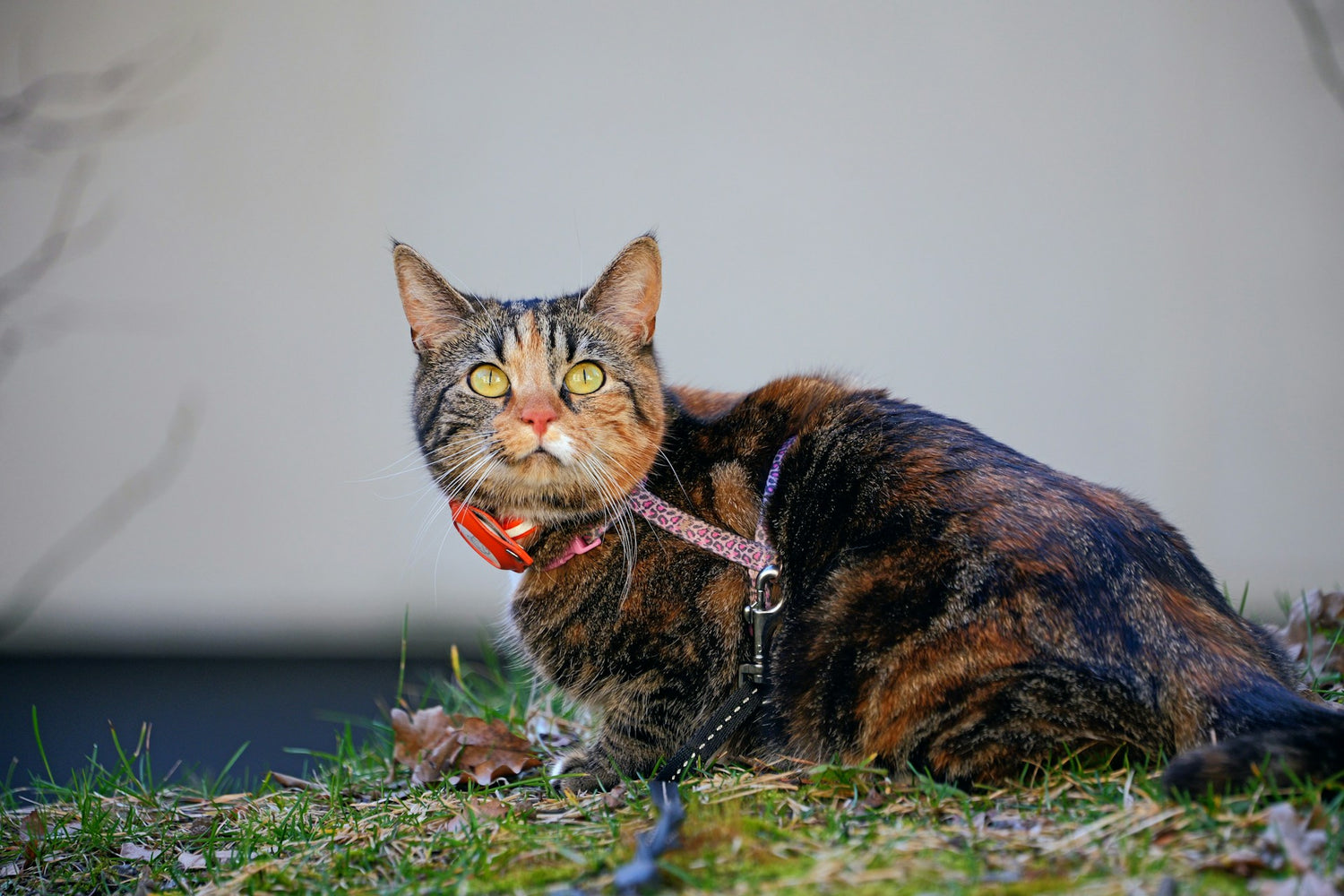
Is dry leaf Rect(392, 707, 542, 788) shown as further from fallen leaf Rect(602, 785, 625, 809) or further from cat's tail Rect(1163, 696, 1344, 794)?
cat's tail Rect(1163, 696, 1344, 794)

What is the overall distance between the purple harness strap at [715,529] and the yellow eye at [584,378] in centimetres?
27

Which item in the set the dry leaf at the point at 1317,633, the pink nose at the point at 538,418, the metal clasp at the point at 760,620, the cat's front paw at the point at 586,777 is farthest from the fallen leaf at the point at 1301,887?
the pink nose at the point at 538,418

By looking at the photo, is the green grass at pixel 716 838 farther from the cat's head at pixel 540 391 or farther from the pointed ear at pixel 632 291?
the pointed ear at pixel 632 291

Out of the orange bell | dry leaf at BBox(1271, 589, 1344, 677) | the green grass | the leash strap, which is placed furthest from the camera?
dry leaf at BBox(1271, 589, 1344, 677)

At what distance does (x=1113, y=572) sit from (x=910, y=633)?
396 mm

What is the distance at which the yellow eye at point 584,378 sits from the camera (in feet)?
7.63

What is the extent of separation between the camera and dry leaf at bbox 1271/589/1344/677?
255 centimetres

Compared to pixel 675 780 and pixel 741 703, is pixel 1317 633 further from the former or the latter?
pixel 675 780

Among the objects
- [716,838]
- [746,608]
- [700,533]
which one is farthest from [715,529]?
[716,838]

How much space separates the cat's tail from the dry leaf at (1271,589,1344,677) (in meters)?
1.10

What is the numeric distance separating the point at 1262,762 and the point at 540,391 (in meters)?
1.59

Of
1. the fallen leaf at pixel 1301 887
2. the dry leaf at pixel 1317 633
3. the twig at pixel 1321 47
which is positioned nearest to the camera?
the fallen leaf at pixel 1301 887

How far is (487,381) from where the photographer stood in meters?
2.33

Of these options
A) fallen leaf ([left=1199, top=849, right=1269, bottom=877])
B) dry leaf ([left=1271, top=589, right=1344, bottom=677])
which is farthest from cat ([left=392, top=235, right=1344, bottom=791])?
dry leaf ([left=1271, top=589, right=1344, bottom=677])
